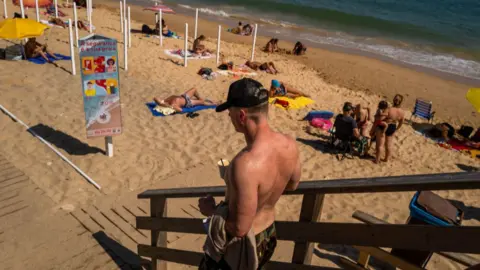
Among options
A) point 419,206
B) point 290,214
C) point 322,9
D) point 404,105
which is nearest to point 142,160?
point 290,214

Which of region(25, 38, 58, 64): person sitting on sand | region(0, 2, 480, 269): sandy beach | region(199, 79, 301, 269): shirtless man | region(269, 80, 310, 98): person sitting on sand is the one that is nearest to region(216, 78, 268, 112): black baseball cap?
region(199, 79, 301, 269): shirtless man

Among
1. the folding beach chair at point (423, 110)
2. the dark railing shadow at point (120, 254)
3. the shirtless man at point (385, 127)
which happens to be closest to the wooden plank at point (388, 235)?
the dark railing shadow at point (120, 254)

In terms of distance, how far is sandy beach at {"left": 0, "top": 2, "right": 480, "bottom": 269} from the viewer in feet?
19.0

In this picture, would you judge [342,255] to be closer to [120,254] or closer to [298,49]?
[120,254]

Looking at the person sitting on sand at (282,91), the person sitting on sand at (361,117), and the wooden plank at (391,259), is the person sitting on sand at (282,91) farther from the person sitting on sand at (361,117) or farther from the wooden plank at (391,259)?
the wooden plank at (391,259)

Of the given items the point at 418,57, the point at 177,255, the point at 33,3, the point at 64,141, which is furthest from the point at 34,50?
the point at 418,57

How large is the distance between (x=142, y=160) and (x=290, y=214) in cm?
263

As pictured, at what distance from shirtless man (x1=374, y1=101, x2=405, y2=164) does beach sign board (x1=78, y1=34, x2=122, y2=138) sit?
16.0ft

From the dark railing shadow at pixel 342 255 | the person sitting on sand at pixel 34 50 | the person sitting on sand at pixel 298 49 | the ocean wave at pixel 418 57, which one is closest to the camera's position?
the dark railing shadow at pixel 342 255

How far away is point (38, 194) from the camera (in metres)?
5.23

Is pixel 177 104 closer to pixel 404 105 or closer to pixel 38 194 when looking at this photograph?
pixel 38 194

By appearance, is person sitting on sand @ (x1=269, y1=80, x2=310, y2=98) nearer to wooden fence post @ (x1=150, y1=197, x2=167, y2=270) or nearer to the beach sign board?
the beach sign board

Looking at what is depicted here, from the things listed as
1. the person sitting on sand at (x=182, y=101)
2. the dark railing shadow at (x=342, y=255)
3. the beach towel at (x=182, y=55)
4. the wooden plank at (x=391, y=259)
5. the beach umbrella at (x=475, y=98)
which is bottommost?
the dark railing shadow at (x=342, y=255)

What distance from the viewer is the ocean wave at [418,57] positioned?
1794 cm
